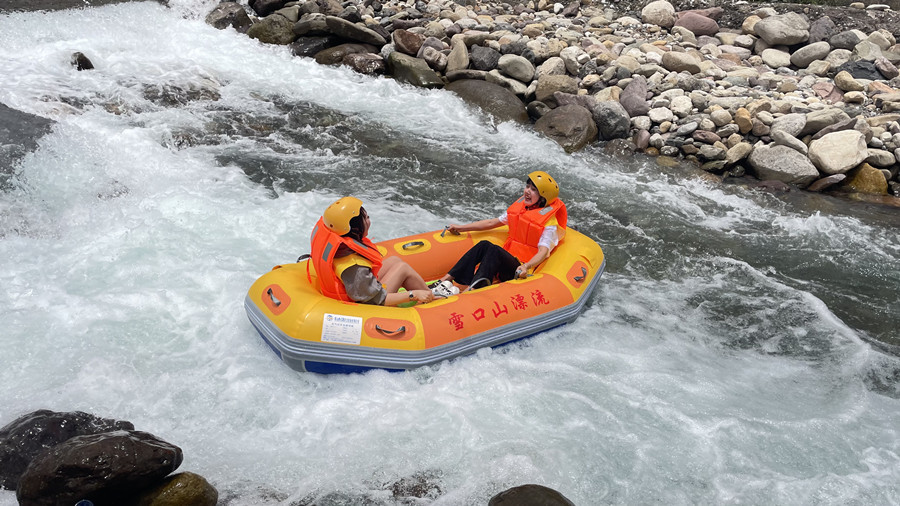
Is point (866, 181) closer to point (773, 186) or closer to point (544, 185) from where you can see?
point (773, 186)

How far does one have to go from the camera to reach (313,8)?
12227 millimetres

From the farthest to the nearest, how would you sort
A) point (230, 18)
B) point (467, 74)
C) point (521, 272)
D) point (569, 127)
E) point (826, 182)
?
point (230, 18)
point (467, 74)
point (569, 127)
point (826, 182)
point (521, 272)

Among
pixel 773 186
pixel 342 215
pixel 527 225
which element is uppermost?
pixel 342 215

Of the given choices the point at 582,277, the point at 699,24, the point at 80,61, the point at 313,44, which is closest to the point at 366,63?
the point at 313,44

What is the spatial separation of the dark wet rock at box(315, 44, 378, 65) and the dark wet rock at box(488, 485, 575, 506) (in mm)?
9222

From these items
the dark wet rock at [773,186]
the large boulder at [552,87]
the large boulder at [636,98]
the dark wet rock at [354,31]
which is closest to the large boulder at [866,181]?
the dark wet rock at [773,186]

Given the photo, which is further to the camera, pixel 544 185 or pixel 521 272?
pixel 544 185

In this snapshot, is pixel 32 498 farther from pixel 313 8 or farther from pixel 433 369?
pixel 313 8

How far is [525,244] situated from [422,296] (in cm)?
125

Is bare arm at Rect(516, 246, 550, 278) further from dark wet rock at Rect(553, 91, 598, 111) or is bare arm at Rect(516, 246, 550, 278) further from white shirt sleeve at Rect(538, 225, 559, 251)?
dark wet rock at Rect(553, 91, 598, 111)

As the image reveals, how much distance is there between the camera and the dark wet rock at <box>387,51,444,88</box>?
10914mm

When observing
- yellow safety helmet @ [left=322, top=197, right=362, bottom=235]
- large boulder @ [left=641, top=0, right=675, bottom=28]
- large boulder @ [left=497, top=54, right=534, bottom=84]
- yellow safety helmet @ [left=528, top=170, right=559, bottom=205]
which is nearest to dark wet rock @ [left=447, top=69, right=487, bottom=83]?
large boulder @ [left=497, top=54, right=534, bottom=84]

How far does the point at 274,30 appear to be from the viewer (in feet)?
39.0

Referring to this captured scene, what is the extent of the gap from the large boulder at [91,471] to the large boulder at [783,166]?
7936 mm
